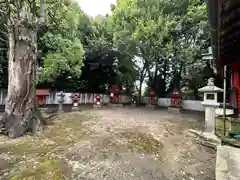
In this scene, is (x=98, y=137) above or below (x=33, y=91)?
below

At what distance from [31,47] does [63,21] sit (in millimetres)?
3897

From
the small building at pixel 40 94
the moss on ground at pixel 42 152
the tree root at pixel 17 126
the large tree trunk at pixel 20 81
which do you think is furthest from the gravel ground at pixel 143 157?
the small building at pixel 40 94

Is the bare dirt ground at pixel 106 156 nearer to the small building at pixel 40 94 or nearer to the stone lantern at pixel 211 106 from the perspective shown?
the stone lantern at pixel 211 106

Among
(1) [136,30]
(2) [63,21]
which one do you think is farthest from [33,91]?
(1) [136,30]

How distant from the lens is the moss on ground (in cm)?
289

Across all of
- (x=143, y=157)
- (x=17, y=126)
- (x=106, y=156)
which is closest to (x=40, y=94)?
(x=17, y=126)

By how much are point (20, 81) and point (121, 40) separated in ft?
23.2

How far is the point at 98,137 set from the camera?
190 inches

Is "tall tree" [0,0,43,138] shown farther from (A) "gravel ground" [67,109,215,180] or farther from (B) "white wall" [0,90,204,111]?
(B) "white wall" [0,90,204,111]

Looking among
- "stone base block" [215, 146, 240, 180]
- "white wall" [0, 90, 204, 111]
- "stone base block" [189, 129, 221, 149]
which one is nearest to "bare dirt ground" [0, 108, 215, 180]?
"stone base block" [189, 129, 221, 149]

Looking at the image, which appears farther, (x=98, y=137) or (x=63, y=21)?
(x=63, y=21)

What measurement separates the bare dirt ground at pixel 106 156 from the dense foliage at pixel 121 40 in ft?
16.2

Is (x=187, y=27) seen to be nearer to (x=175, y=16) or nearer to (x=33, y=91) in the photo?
(x=175, y=16)

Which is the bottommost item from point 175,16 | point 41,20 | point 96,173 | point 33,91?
point 96,173
